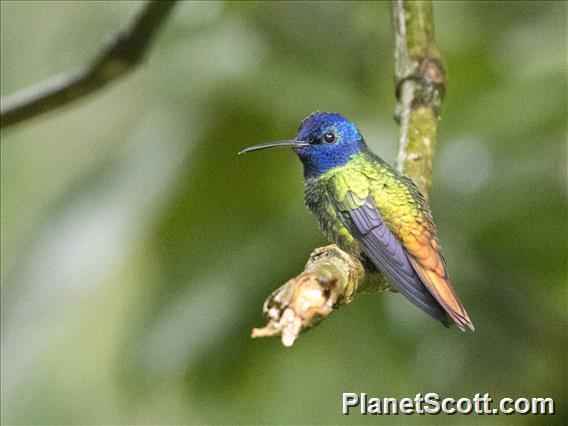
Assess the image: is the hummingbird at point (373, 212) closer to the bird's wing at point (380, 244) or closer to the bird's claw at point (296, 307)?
the bird's wing at point (380, 244)

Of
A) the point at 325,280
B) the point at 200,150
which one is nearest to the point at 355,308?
the point at 200,150

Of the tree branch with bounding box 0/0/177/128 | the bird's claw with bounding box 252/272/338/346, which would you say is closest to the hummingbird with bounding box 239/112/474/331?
the tree branch with bounding box 0/0/177/128

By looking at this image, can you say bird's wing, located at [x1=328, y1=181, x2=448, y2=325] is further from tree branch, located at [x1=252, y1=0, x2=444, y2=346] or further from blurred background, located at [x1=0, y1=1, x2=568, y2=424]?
blurred background, located at [x1=0, y1=1, x2=568, y2=424]

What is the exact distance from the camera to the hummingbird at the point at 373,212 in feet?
5.46

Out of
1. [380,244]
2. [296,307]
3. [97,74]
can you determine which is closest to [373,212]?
[380,244]

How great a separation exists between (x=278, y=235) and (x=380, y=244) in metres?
0.58

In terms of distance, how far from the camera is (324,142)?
6.55 ft

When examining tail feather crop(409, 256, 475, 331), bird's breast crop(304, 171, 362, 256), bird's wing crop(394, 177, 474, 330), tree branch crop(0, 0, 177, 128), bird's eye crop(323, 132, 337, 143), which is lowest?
tail feather crop(409, 256, 475, 331)

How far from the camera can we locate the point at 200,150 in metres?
2.40

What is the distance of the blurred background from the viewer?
2.18 meters

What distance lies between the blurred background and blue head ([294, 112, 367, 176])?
32cm

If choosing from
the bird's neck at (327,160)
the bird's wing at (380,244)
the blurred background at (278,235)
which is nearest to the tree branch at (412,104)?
the bird's wing at (380,244)

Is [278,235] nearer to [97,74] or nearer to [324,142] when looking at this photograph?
[324,142]

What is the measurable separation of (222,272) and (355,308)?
358mm
